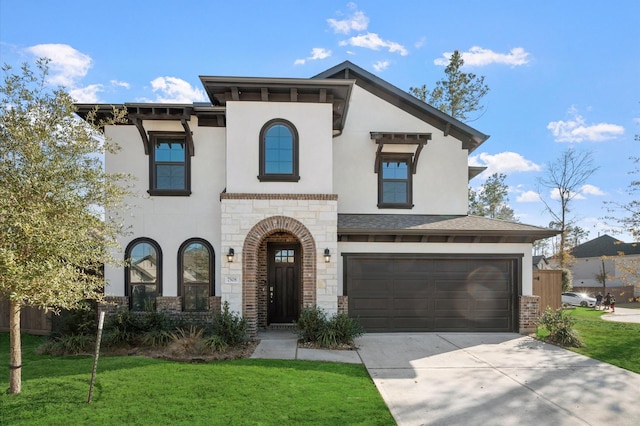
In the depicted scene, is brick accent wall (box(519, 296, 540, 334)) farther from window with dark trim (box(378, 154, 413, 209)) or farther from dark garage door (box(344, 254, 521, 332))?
window with dark trim (box(378, 154, 413, 209))

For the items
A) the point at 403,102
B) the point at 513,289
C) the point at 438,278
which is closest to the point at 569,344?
the point at 513,289

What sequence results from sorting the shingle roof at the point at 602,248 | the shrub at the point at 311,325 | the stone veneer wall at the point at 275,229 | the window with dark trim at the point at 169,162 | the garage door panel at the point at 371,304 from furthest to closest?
1. the shingle roof at the point at 602,248
2. the window with dark trim at the point at 169,162
3. the garage door panel at the point at 371,304
4. the stone veneer wall at the point at 275,229
5. the shrub at the point at 311,325

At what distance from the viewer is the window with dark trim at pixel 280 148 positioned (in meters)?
9.46

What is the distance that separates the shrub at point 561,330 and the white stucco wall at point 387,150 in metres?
3.82

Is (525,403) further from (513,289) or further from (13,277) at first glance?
(13,277)

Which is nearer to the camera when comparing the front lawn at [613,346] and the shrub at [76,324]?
the front lawn at [613,346]

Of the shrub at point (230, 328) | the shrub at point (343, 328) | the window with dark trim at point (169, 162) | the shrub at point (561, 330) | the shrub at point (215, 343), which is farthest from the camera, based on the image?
the window with dark trim at point (169, 162)

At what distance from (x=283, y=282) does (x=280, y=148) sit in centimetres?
426

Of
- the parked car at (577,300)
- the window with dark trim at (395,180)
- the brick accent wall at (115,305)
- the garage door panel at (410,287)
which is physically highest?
the window with dark trim at (395,180)

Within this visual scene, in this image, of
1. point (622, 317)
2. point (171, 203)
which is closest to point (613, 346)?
point (622, 317)

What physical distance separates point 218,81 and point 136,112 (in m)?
2.74

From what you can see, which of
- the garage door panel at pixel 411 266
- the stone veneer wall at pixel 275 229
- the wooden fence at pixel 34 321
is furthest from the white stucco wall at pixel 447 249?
the wooden fence at pixel 34 321

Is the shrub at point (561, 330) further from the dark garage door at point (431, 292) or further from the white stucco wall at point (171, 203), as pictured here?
the white stucco wall at point (171, 203)

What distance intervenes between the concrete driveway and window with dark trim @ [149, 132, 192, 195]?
269 inches
